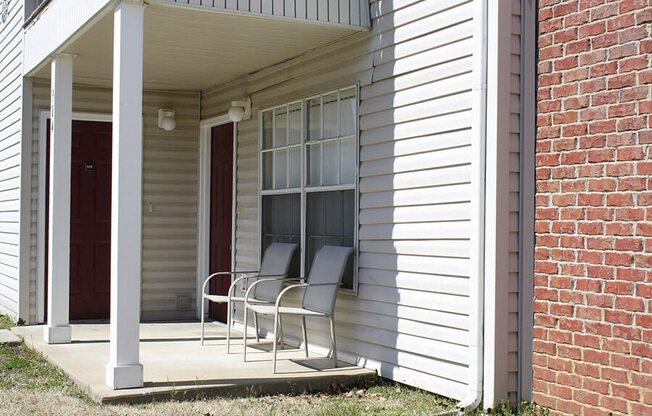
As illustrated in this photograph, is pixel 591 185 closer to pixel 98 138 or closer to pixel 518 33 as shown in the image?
pixel 518 33

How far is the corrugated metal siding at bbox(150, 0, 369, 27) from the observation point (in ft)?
18.0

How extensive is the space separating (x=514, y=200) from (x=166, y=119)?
5.29 metres

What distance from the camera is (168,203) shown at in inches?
362

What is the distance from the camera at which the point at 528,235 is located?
4691mm

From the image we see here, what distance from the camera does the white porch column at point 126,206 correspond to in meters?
5.11

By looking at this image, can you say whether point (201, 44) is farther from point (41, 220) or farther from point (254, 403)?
point (41, 220)

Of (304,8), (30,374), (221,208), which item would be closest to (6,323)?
(221,208)

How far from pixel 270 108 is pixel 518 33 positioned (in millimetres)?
3309

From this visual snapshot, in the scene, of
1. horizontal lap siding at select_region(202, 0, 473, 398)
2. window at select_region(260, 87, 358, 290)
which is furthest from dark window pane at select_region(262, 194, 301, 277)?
horizontal lap siding at select_region(202, 0, 473, 398)

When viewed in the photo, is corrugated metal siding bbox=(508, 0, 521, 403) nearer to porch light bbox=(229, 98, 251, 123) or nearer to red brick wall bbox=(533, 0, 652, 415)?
red brick wall bbox=(533, 0, 652, 415)

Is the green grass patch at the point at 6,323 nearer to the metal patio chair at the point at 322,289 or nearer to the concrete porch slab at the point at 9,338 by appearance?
the concrete porch slab at the point at 9,338

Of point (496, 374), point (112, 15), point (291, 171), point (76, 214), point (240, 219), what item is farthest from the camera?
point (76, 214)

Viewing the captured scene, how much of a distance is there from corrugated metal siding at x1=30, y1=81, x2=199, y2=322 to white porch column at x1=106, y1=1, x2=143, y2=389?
3966 millimetres

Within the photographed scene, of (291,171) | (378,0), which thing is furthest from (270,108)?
(378,0)
